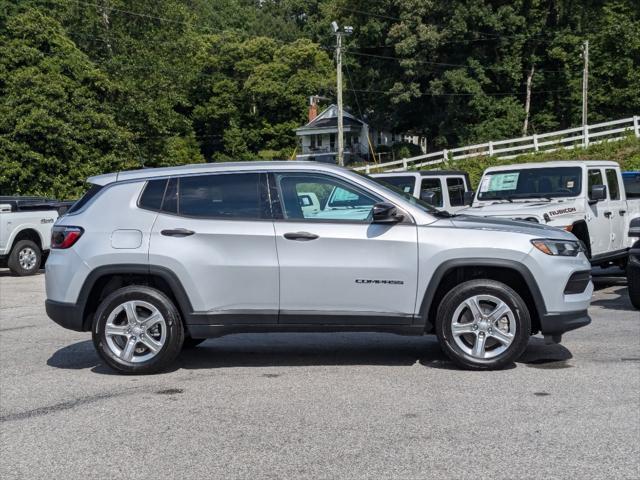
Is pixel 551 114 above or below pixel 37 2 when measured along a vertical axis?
below

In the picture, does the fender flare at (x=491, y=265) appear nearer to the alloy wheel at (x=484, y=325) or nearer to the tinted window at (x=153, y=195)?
the alloy wheel at (x=484, y=325)

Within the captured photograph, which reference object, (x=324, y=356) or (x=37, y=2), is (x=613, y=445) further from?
(x=37, y=2)

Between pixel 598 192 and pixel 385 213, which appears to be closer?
pixel 385 213

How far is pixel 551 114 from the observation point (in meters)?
55.8

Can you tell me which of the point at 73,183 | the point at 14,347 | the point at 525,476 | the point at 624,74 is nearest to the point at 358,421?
the point at 525,476

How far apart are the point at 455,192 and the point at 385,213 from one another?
9621mm

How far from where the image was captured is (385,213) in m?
6.89

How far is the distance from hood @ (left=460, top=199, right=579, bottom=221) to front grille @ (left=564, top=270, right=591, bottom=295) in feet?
14.7

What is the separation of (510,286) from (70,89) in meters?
36.5

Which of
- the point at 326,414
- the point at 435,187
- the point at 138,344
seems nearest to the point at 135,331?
the point at 138,344

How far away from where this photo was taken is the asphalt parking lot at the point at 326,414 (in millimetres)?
4797

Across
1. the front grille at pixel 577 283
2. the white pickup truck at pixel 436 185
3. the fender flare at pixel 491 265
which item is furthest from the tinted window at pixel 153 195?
the white pickup truck at pixel 436 185

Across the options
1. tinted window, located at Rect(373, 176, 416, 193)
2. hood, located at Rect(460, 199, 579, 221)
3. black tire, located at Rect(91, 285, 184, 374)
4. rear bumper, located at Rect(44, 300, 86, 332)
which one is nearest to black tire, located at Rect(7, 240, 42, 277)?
tinted window, located at Rect(373, 176, 416, 193)

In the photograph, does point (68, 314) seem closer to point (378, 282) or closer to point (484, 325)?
point (378, 282)
